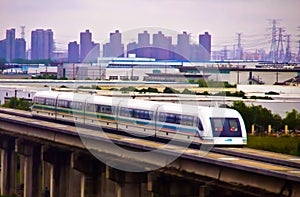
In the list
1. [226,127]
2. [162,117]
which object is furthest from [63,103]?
[226,127]

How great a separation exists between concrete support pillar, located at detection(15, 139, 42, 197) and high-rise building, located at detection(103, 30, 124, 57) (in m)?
122

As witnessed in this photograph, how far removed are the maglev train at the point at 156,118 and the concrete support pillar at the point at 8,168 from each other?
21.9ft

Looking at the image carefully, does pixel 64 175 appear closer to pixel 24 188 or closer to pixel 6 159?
pixel 24 188

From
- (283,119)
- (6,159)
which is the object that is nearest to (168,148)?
(6,159)

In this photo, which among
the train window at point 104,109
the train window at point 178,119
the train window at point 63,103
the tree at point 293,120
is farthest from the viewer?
the tree at point 293,120

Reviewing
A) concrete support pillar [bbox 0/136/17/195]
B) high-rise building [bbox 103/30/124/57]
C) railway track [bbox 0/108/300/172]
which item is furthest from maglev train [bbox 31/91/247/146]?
high-rise building [bbox 103/30/124/57]

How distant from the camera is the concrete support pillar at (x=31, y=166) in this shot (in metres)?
53.6

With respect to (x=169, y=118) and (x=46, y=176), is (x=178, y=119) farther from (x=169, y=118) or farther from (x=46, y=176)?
(x=46, y=176)

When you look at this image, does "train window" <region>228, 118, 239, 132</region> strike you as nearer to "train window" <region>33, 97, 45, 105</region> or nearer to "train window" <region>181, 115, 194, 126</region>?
"train window" <region>181, 115, 194, 126</region>

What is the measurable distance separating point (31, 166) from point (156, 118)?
1609 cm

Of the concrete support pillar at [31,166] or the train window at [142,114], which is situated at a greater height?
the train window at [142,114]

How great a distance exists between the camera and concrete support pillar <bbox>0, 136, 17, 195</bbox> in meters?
58.4

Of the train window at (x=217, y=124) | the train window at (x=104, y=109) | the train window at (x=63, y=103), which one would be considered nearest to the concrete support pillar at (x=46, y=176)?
the train window at (x=63, y=103)

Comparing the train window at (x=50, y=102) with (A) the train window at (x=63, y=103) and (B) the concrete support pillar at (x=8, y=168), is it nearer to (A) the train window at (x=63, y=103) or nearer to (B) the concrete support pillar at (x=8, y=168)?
(A) the train window at (x=63, y=103)
